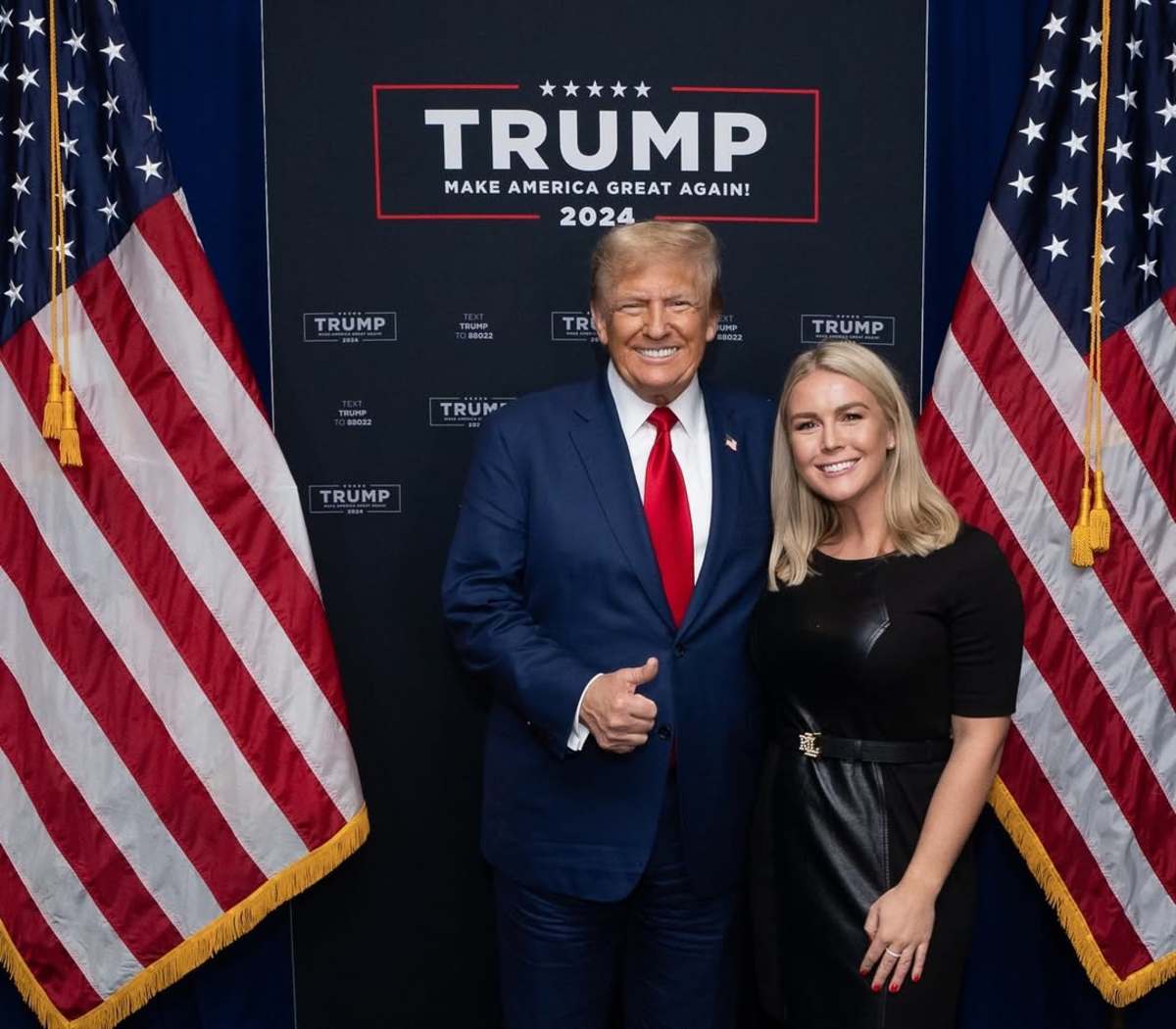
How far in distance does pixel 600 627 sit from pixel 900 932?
2.07ft

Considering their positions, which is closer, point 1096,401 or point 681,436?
point 681,436

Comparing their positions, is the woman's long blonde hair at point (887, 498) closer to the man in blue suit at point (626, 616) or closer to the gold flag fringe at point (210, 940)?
the man in blue suit at point (626, 616)

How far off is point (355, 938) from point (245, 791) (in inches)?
20.7

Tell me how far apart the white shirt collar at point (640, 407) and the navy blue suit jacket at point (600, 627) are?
3 centimetres

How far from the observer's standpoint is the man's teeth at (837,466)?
1645mm

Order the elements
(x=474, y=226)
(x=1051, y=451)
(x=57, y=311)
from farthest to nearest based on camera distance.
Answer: (x=474, y=226) → (x=1051, y=451) → (x=57, y=311)

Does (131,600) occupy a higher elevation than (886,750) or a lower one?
higher

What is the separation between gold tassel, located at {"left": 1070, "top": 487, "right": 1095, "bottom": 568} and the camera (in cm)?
211

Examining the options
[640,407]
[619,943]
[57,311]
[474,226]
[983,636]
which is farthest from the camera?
[474,226]

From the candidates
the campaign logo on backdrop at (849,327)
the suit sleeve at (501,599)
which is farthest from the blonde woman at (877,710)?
the campaign logo on backdrop at (849,327)

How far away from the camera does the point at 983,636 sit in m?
1.54

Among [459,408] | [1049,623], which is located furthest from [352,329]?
[1049,623]

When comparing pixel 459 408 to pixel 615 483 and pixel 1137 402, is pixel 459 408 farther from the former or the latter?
pixel 1137 402

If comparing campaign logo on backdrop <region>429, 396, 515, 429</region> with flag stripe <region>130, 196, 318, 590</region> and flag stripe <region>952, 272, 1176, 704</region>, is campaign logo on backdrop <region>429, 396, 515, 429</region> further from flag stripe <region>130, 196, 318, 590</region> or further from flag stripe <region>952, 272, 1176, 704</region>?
flag stripe <region>952, 272, 1176, 704</region>
